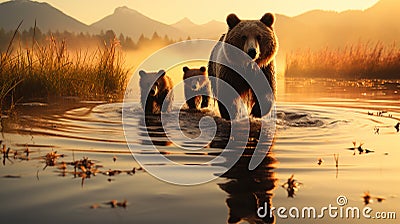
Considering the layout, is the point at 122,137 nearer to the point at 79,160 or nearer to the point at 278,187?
the point at 79,160

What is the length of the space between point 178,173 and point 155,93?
5541mm

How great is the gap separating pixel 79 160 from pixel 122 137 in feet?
5.96

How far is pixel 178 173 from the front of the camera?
4383 millimetres

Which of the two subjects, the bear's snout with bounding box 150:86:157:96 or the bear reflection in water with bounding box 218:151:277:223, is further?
the bear's snout with bounding box 150:86:157:96

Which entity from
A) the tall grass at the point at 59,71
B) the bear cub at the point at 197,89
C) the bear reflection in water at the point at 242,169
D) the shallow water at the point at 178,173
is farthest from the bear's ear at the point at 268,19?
the tall grass at the point at 59,71

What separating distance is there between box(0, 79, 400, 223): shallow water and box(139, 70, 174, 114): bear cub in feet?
6.37

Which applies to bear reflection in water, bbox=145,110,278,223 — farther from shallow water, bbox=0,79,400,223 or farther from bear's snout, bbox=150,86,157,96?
bear's snout, bbox=150,86,157,96

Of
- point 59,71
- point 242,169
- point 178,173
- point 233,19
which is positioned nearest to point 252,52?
point 233,19

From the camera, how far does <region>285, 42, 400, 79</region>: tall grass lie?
22.6 metres

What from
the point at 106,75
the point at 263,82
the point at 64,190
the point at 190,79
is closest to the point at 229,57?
the point at 263,82

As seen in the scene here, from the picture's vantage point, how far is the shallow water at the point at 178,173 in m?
3.28

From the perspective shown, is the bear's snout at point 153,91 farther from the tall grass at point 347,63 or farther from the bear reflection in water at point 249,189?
the tall grass at point 347,63

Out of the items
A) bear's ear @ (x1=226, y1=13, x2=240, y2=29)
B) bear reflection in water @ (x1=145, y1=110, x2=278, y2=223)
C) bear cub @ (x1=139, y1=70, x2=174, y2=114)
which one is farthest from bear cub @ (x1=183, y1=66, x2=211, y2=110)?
bear's ear @ (x1=226, y1=13, x2=240, y2=29)

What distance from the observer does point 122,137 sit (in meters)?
6.54
